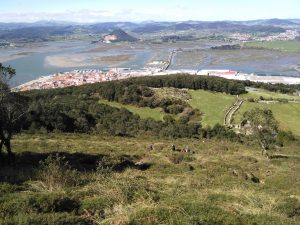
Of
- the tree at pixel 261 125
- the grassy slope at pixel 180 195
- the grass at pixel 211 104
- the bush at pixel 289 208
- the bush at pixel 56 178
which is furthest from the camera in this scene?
→ the grass at pixel 211 104

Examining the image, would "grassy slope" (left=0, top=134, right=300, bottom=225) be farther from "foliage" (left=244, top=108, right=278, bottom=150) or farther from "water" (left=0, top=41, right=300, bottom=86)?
"water" (left=0, top=41, right=300, bottom=86)

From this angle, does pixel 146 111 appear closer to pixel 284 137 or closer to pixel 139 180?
pixel 284 137

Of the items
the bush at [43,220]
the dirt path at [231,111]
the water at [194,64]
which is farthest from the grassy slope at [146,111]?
the water at [194,64]

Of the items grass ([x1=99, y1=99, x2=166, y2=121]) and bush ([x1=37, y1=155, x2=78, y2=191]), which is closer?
bush ([x1=37, y1=155, x2=78, y2=191])

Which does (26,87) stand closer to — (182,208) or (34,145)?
(34,145)

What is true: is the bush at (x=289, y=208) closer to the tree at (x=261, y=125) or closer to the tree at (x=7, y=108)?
the tree at (x=7, y=108)

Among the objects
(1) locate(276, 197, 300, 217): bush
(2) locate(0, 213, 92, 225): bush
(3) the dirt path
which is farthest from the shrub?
(2) locate(0, 213, 92, 225): bush
